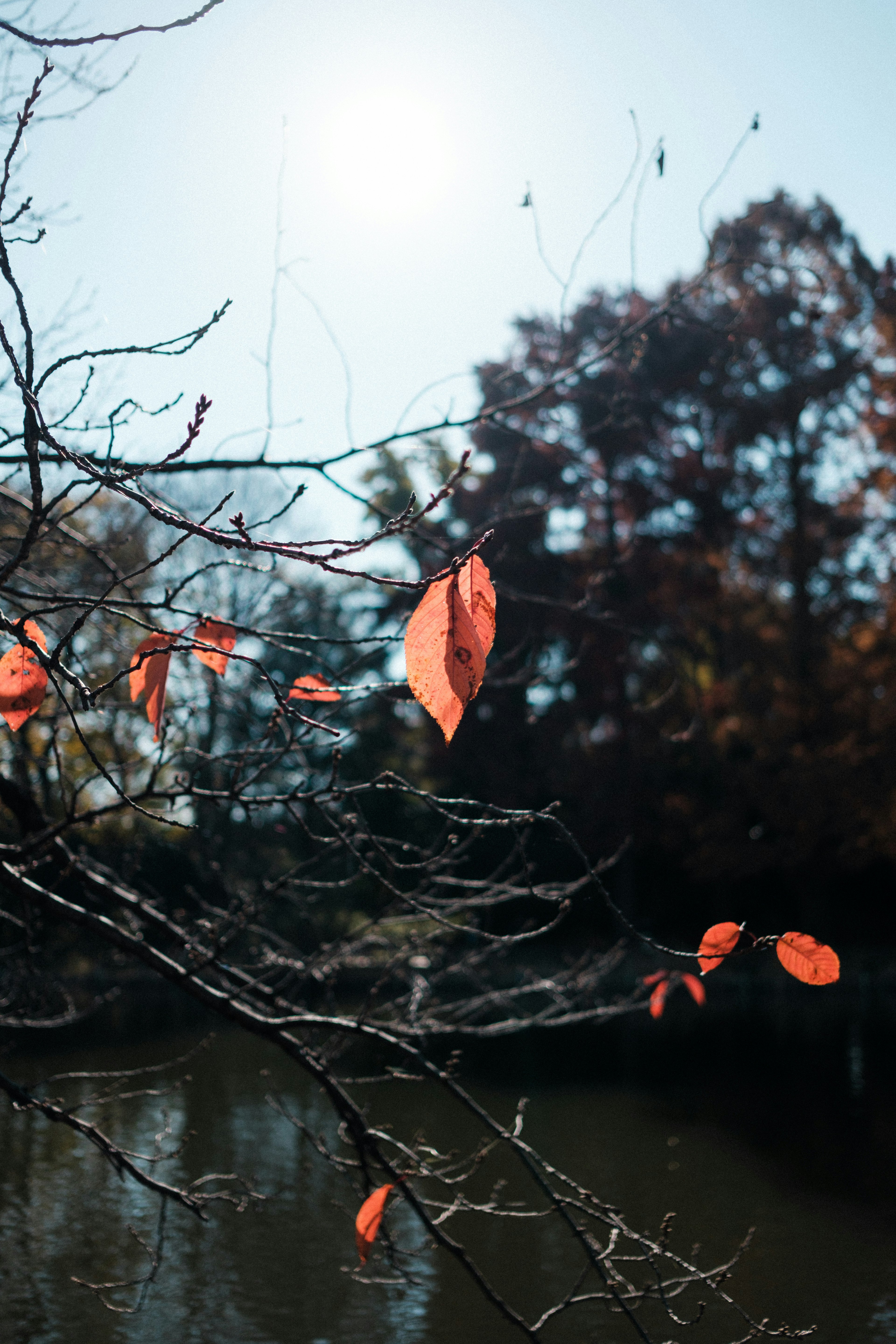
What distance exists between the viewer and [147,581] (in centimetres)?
405

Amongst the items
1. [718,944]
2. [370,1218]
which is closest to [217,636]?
[718,944]

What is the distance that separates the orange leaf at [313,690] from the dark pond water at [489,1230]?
4.51 feet

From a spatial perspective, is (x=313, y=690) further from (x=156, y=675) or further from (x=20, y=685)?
(x=20, y=685)

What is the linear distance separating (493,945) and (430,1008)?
0.40m

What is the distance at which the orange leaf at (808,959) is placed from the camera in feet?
4.26

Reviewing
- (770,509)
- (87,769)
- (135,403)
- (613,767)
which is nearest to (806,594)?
(770,509)

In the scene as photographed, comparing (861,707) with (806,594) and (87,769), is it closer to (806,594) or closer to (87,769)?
(806,594)

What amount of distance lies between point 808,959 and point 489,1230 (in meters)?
4.94

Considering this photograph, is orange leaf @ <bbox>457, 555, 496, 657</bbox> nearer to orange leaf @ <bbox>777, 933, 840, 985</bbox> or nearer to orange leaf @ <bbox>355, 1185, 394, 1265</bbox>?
orange leaf @ <bbox>777, 933, 840, 985</bbox>

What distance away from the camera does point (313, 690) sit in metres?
1.71

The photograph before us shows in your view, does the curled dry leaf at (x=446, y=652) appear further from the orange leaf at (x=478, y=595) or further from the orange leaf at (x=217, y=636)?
the orange leaf at (x=217, y=636)

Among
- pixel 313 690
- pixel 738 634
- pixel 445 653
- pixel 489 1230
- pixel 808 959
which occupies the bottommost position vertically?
pixel 489 1230

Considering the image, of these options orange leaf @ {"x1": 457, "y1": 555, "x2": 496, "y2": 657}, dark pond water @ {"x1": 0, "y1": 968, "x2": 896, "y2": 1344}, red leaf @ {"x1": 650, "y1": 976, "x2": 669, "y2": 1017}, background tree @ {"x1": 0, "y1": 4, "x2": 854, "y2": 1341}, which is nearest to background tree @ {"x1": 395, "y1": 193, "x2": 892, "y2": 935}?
dark pond water @ {"x1": 0, "y1": 968, "x2": 896, "y2": 1344}

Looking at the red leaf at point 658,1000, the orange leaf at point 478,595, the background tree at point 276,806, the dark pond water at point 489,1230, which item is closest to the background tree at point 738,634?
the dark pond water at point 489,1230
